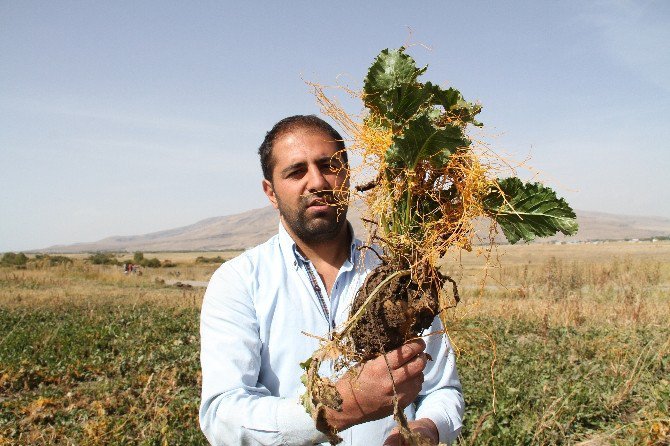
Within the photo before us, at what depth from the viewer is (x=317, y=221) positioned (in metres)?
2.37

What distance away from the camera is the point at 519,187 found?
2.03 m

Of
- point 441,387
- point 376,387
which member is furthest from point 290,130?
point 441,387

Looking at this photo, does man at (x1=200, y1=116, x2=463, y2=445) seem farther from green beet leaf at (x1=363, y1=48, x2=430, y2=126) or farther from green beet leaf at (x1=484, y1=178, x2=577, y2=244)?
green beet leaf at (x1=484, y1=178, x2=577, y2=244)

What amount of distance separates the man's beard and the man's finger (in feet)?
2.39

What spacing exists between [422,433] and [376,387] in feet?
1.36

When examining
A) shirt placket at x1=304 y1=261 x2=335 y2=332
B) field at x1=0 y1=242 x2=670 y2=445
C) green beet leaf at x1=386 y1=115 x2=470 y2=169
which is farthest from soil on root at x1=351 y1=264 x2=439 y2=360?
green beet leaf at x1=386 y1=115 x2=470 y2=169

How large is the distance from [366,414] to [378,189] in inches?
36.9

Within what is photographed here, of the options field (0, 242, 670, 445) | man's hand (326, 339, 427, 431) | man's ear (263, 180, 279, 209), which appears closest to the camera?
man's hand (326, 339, 427, 431)

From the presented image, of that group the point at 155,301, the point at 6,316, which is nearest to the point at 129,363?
the point at 6,316

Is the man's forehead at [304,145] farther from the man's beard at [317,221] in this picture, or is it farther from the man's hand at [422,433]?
the man's hand at [422,433]

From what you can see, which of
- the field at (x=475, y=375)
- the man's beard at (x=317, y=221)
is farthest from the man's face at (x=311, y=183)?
the field at (x=475, y=375)

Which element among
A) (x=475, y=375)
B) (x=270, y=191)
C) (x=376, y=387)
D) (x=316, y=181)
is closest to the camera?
(x=376, y=387)

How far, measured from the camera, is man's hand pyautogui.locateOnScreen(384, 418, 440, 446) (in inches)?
78.4

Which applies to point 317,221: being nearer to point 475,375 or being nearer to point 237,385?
point 237,385
